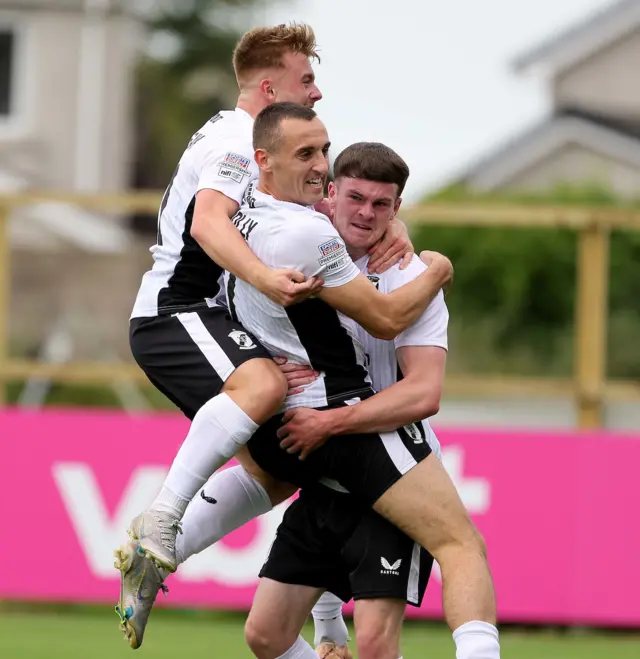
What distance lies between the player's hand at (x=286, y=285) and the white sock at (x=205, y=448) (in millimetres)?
419

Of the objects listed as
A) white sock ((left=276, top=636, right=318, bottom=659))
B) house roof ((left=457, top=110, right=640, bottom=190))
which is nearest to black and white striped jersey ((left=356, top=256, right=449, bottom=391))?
white sock ((left=276, top=636, right=318, bottom=659))

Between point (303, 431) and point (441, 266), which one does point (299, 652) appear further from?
point (441, 266)

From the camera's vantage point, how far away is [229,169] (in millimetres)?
5535

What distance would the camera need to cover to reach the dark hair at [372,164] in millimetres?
5379

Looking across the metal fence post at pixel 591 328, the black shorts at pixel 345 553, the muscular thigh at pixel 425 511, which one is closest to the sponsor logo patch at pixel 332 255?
the muscular thigh at pixel 425 511

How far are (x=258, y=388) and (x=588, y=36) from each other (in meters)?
28.3

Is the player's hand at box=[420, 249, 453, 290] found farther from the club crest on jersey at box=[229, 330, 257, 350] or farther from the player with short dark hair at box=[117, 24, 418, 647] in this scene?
the club crest on jersey at box=[229, 330, 257, 350]

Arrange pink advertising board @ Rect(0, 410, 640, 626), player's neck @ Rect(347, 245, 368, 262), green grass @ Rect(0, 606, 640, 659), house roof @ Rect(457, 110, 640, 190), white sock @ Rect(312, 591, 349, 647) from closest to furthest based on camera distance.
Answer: player's neck @ Rect(347, 245, 368, 262), white sock @ Rect(312, 591, 349, 647), green grass @ Rect(0, 606, 640, 659), pink advertising board @ Rect(0, 410, 640, 626), house roof @ Rect(457, 110, 640, 190)

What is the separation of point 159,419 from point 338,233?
15.1 feet

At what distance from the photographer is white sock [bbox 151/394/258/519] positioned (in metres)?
5.38

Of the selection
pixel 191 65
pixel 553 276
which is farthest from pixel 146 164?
pixel 553 276

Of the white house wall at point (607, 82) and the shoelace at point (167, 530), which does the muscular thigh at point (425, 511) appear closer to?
the shoelace at point (167, 530)

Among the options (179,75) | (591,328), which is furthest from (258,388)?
(179,75)

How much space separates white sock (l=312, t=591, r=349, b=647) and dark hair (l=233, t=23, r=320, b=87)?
6.54 feet
